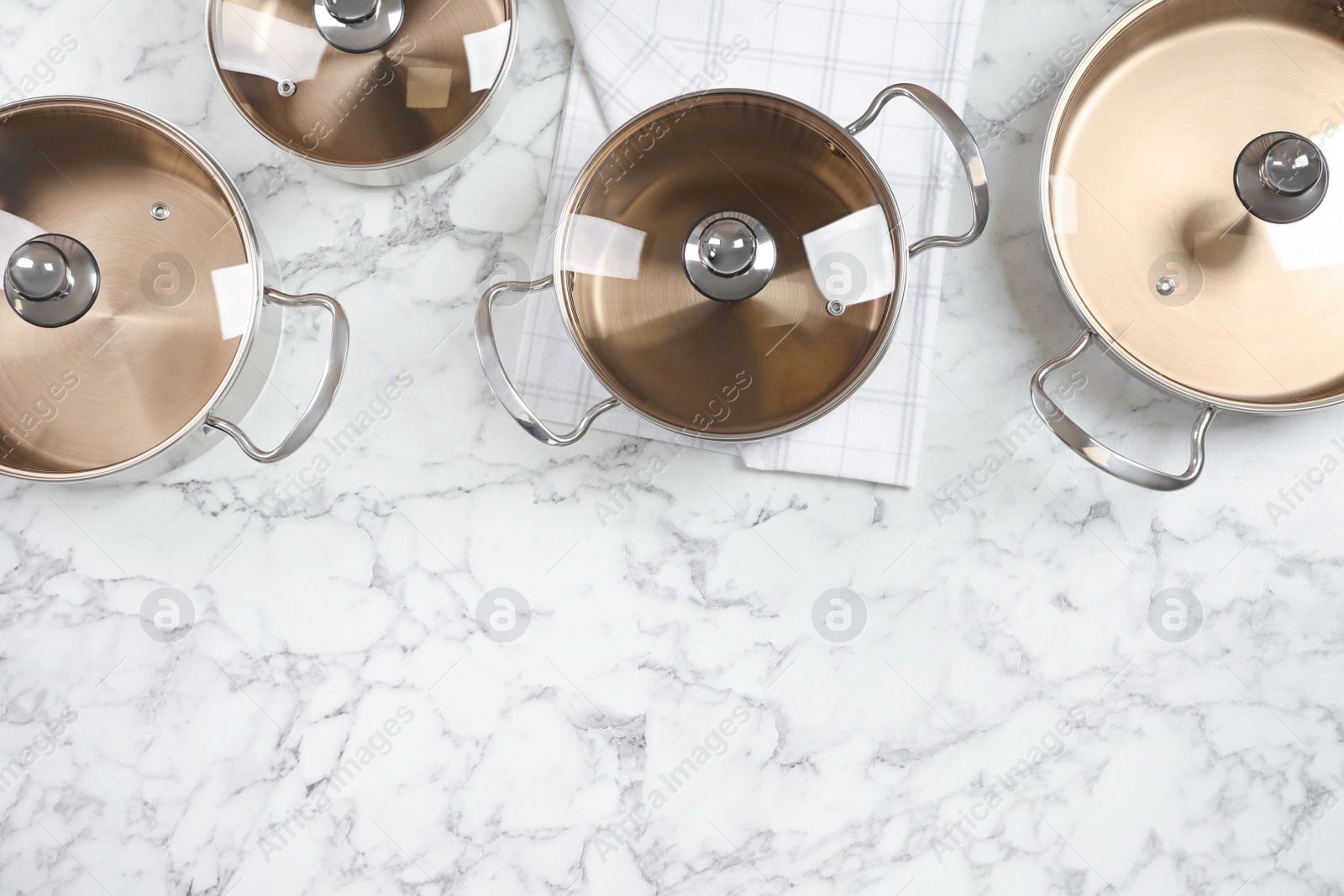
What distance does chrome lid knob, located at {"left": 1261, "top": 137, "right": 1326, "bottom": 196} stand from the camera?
755mm

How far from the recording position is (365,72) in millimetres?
819

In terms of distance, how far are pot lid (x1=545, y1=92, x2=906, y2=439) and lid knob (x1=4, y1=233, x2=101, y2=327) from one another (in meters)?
0.44

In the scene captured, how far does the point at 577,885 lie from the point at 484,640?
276mm

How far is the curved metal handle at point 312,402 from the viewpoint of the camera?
0.75m

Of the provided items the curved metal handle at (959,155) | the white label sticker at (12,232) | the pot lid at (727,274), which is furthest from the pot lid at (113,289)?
the curved metal handle at (959,155)

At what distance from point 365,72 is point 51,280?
1.14 ft

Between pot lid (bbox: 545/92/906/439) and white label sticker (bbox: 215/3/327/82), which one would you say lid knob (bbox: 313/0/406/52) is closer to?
white label sticker (bbox: 215/3/327/82)

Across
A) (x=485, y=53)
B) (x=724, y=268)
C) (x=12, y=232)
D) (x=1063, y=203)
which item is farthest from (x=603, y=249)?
(x=12, y=232)

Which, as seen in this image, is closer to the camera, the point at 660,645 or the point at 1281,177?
the point at 1281,177

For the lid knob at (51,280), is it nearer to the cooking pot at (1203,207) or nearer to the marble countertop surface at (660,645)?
the marble countertop surface at (660,645)

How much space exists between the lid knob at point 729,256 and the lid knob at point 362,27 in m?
0.36

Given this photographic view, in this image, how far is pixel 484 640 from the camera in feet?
2.89

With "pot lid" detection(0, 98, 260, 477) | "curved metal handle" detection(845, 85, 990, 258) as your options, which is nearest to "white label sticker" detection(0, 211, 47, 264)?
"pot lid" detection(0, 98, 260, 477)

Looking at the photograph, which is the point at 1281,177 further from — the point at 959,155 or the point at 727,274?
the point at 727,274
